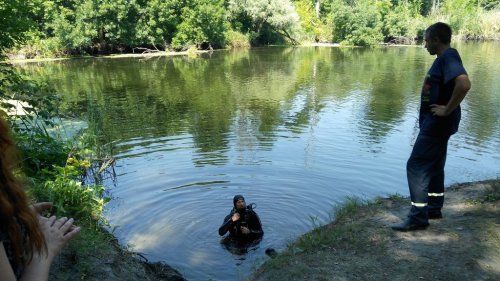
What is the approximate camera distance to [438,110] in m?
4.11

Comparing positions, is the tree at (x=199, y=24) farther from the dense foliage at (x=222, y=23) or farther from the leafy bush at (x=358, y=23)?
the leafy bush at (x=358, y=23)

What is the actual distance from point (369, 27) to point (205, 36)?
18221 mm

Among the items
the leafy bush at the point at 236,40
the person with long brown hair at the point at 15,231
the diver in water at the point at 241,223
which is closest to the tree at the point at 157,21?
the leafy bush at the point at 236,40

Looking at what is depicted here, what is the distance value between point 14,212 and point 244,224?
191 inches

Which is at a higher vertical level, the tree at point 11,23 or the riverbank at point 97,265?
the tree at point 11,23

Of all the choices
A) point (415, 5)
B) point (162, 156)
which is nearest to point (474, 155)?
point (162, 156)

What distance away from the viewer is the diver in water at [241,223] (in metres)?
6.00

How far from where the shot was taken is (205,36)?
39.6 m

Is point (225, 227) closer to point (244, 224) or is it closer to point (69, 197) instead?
point (244, 224)

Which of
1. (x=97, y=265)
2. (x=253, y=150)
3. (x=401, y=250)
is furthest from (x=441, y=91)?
(x=253, y=150)

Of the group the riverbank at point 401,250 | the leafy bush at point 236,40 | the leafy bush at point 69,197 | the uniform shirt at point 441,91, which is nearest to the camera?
the riverbank at point 401,250

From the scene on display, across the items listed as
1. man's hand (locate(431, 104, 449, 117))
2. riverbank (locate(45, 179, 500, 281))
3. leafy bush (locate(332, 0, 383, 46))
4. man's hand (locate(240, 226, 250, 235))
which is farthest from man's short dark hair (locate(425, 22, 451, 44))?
leafy bush (locate(332, 0, 383, 46))

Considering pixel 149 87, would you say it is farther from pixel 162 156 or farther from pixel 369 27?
pixel 369 27

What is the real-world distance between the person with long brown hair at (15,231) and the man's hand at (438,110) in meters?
3.69
